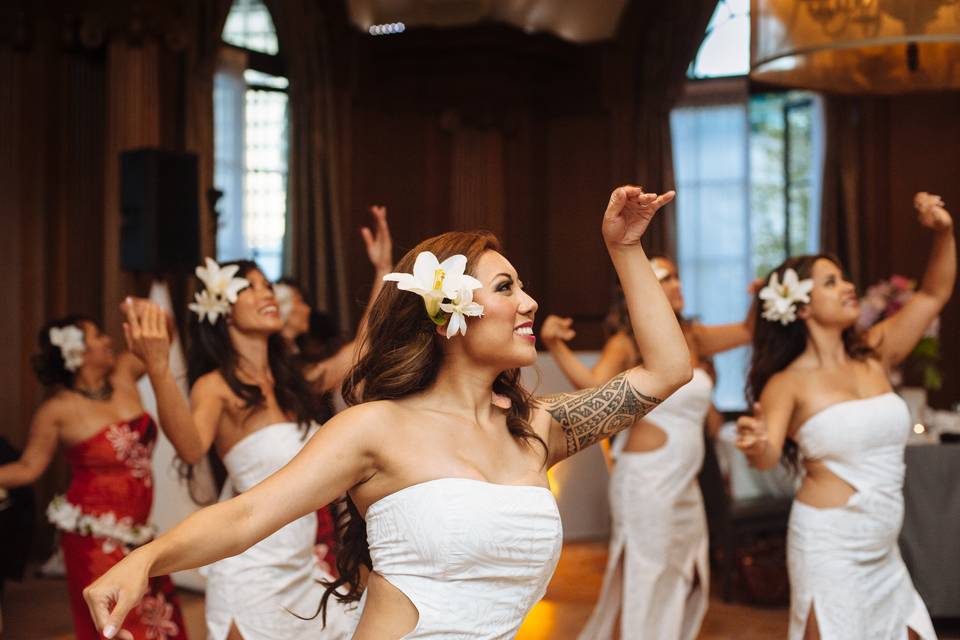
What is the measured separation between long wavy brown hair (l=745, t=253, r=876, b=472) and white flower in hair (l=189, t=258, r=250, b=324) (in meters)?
1.79

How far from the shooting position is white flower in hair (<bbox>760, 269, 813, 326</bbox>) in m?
3.85

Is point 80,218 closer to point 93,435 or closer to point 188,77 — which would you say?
point 188,77

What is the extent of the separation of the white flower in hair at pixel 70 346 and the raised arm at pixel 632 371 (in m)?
3.10

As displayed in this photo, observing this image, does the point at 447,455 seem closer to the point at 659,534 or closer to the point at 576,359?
A: the point at 576,359

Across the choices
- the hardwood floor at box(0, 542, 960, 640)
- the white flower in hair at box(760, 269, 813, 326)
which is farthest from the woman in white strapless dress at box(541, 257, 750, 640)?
the white flower in hair at box(760, 269, 813, 326)

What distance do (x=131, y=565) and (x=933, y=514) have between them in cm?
464

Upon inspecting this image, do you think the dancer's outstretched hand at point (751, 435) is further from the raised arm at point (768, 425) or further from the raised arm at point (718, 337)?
the raised arm at point (718, 337)

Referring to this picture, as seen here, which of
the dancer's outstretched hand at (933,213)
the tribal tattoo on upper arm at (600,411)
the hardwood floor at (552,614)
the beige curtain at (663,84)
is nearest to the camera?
the tribal tattoo on upper arm at (600,411)

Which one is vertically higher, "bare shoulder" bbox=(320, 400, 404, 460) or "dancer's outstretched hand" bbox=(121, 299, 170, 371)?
"dancer's outstretched hand" bbox=(121, 299, 170, 371)

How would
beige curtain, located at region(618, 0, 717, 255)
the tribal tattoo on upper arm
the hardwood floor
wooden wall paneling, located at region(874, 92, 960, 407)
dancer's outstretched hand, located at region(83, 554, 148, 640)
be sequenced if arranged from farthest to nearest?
1. beige curtain, located at region(618, 0, 717, 255)
2. wooden wall paneling, located at region(874, 92, 960, 407)
3. the hardwood floor
4. the tribal tattoo on upper arm
5. dancer's outstretched hand, located at region(83, 554, 148, 640)

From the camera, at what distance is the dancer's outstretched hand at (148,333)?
2.83 m

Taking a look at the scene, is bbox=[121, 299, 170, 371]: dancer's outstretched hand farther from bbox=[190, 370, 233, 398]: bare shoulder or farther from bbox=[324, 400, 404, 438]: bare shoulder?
bbox=[324, 400, 404, 438]: bare shoulder

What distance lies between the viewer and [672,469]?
4895 mm

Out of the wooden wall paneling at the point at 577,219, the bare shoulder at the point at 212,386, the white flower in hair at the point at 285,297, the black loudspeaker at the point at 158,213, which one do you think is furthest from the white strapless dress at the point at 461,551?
the wooden wall paneling at the point at 577,219
